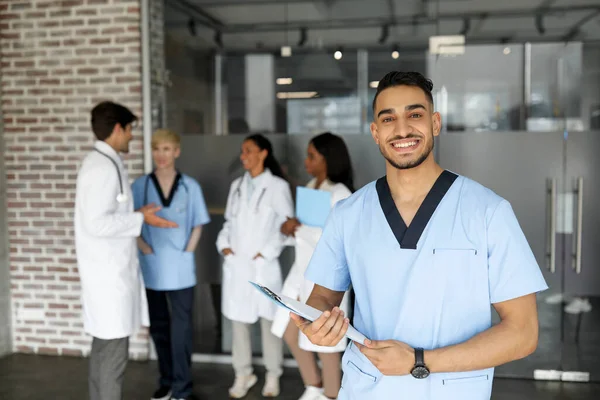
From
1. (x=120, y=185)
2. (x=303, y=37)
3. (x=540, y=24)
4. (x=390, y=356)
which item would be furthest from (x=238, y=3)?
(x=390, y=356)

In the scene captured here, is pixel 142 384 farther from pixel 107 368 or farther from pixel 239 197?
pixel 239 197

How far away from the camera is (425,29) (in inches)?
190

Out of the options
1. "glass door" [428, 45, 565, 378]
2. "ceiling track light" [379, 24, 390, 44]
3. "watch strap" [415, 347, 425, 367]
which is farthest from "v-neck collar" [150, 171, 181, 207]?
"watch strap" [415, 347, 425, 367]

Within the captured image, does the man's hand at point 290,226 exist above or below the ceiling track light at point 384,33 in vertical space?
below

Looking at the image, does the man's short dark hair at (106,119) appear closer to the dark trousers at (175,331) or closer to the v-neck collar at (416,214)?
the dark trousers at (175,331)

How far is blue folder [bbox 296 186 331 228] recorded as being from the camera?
12.5ft

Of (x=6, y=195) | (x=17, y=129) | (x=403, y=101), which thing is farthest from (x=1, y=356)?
(x=403, y=101)

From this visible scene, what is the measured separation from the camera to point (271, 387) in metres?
4.45

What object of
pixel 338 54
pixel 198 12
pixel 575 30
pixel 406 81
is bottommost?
pixel 406 81

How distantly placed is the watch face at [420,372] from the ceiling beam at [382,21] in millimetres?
3660

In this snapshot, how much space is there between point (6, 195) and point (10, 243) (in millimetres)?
414

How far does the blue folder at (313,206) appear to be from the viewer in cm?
380

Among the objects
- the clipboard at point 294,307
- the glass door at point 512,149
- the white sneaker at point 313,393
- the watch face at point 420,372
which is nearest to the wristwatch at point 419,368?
the watch face at point 420,372

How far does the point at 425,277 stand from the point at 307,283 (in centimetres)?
214
